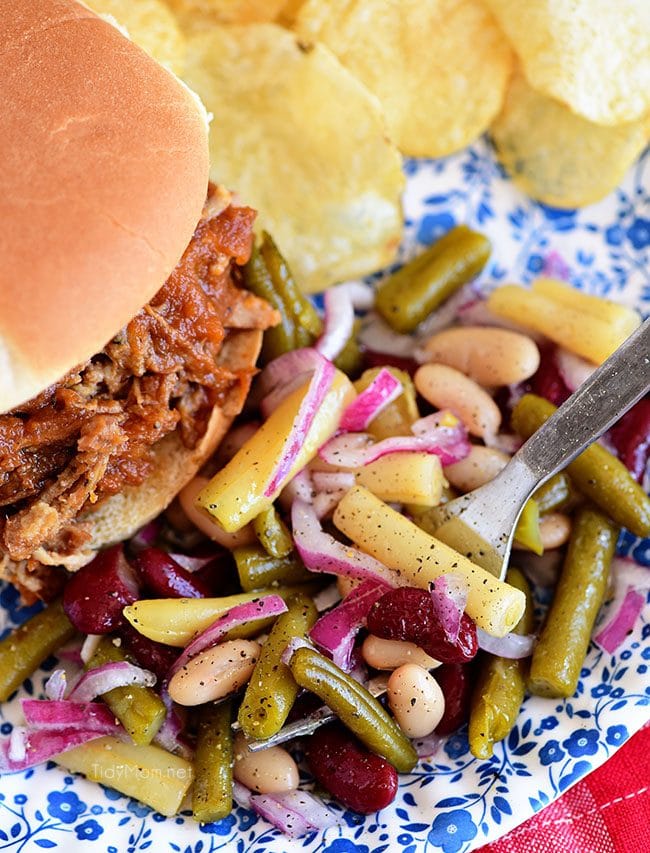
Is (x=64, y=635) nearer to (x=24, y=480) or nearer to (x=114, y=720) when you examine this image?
(x=114, y=720)

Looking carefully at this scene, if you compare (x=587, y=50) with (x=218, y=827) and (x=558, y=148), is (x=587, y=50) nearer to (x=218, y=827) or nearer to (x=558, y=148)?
(x=558, y=148)

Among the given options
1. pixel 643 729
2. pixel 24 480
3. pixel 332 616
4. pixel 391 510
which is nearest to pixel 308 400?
pixel 391 510

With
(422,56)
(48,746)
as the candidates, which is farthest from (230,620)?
(422,56)

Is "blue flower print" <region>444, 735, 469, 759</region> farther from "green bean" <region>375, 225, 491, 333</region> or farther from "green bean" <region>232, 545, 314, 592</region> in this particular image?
"green bean" <region>375, 225, 491, 333</region>

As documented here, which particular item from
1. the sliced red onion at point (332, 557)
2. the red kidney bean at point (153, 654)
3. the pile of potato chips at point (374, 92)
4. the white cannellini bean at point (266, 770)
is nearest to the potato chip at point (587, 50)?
the pile of potato chips at point (374, 92)

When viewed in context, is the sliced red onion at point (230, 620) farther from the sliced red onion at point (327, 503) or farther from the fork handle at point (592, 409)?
the fork handle at point (592, 409)

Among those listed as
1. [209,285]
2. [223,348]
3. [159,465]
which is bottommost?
[159,465]

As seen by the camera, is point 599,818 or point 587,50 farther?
point 587,50
